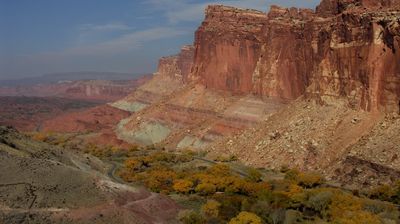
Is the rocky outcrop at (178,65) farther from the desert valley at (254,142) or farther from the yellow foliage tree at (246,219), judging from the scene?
the yellow foliage tree at (246,219)

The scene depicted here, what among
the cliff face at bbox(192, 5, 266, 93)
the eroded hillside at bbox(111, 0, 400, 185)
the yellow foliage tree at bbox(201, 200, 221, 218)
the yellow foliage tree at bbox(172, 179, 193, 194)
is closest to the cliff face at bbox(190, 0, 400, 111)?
the cliff face at bbox(192, 5, 266, 93)

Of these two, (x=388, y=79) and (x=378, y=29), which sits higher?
(x=378, y=29)

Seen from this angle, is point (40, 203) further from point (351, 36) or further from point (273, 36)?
point (273, 36)

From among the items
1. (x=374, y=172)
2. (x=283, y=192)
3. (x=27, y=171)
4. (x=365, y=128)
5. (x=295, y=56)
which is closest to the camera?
(x=27, y=171)

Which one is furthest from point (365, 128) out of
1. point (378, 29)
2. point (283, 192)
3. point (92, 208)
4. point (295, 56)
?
point (92, 208)

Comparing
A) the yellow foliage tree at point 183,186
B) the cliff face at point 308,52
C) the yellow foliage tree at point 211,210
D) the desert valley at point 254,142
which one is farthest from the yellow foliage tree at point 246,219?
the cliff face at point 308,52

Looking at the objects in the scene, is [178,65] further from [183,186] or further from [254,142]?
[183,186]

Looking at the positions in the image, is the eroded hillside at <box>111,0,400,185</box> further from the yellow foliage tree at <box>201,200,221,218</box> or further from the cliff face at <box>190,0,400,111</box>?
the yellow foliage tree at <box>201,200,221,218</box>
